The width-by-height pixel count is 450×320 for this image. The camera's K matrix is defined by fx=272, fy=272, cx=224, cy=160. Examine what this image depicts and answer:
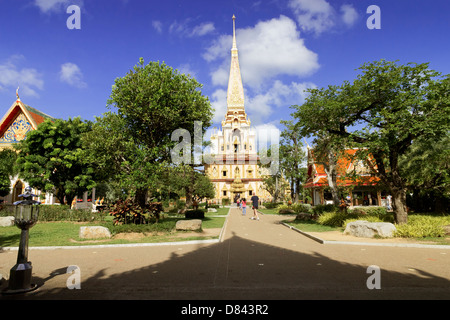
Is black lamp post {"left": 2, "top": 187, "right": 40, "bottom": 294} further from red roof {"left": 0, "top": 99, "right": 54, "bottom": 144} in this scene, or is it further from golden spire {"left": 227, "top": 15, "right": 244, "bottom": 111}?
golden spire {"left": 227, "top": 15, "right": 244, "bottom": 111}

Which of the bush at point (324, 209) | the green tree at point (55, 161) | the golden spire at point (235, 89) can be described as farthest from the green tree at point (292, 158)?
the golden spire at point (235, 89)

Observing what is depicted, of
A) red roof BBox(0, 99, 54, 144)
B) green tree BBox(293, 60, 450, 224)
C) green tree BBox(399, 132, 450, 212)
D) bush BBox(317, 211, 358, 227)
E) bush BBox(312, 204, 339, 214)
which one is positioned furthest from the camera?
red roof BBox(0, 99, 54, 144)

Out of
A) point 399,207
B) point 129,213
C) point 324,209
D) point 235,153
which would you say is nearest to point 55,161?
point 129,213

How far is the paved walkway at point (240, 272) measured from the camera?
4.91 m

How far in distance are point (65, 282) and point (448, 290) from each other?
24.2ft

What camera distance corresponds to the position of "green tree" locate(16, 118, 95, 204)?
2220cm

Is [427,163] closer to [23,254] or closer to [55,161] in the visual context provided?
[23,254]

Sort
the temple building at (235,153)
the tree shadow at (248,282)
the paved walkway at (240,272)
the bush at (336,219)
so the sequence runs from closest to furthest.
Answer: the tree shadow at (248,282) < the paved walkway at (240,272) < the bush at (336,219) < the temple building at (235,153)

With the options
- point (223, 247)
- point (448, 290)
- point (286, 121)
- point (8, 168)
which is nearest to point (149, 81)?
point (223, 247)

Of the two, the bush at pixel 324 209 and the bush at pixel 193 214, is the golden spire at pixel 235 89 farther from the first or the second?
the bush at pixel 193 214

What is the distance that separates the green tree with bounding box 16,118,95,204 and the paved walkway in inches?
594

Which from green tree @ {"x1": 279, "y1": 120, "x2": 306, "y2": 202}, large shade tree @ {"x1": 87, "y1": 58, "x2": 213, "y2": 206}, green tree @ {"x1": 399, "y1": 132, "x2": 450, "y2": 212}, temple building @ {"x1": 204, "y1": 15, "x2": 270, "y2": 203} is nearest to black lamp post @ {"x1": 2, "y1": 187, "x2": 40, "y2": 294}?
large shade tree @ {"x1": 87, "y1": 58, "x2": 213, "y2": 206}

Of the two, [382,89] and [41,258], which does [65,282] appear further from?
[382,89]

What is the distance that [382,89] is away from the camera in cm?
1216
